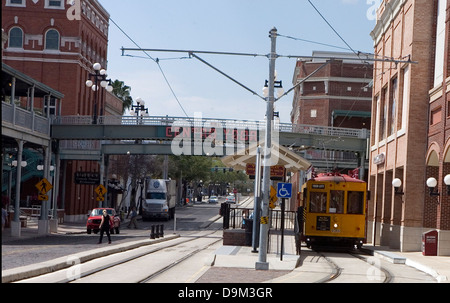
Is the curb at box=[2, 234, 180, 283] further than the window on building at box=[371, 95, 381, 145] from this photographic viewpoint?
No

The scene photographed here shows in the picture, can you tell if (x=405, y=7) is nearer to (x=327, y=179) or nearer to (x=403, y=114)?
(x=403, y=114)

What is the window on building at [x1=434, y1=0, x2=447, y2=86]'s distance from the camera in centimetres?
3097

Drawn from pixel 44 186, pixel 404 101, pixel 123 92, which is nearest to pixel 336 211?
pixel 404 101

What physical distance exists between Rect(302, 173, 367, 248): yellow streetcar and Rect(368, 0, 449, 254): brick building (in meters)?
3.51

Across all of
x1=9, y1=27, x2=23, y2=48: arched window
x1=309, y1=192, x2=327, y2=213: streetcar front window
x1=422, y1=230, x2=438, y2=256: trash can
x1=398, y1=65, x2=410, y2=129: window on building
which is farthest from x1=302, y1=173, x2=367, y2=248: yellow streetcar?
x1=9, y1=27, x2=23, y2=48: arched window

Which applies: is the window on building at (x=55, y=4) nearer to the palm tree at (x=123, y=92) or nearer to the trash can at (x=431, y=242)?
the palm tree at (x=123, y=92)

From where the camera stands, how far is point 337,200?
29125 millimetres

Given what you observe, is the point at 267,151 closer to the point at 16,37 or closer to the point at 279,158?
the point at 279,158

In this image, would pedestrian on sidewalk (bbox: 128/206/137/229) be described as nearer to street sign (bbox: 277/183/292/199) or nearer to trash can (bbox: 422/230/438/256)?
trash can (bbox: 422/230/438/256)

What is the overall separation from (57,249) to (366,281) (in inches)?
580

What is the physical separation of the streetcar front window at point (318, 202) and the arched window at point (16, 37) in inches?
1568

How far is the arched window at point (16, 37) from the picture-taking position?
200ft

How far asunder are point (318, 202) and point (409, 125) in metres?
7.13
